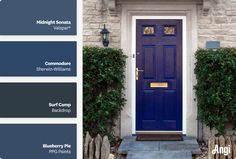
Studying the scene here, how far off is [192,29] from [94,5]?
2.02 metres

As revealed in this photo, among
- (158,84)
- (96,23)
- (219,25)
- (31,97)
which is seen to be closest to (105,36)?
(96,23)

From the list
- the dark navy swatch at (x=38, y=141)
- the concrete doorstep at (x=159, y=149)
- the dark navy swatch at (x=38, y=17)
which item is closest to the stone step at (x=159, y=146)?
the concrete doorstep at (x=159, y=149)

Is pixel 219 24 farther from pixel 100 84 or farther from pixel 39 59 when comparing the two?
pixel 39 59

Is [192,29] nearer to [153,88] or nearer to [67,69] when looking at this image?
[153,88]

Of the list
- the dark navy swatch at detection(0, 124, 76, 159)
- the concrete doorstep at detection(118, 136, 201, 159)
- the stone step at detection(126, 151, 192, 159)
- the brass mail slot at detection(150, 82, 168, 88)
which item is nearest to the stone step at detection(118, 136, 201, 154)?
the concrete doorstep at detection(118, 136, 201, 159)

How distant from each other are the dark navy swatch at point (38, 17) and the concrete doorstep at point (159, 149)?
566 cm

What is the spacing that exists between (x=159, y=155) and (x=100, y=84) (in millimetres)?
1943

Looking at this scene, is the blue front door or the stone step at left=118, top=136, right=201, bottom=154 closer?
the stone step at left=118, top=136, right=201, bottom=154

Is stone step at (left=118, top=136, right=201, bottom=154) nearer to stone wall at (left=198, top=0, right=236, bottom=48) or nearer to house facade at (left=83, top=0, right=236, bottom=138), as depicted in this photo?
house facade at (left=83, top=0, right=236, bottom=138)

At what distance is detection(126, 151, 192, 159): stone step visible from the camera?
7.58 m

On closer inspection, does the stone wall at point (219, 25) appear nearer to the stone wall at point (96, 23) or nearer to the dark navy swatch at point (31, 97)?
the stone wall at point (96, 23)

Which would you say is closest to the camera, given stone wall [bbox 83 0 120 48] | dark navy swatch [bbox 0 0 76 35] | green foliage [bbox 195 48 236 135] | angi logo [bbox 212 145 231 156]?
dark navy swatch [bbox 0 0 76 35]

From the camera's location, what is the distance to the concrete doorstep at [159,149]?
7.64 meters

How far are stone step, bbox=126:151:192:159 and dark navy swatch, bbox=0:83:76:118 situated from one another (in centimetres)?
554
